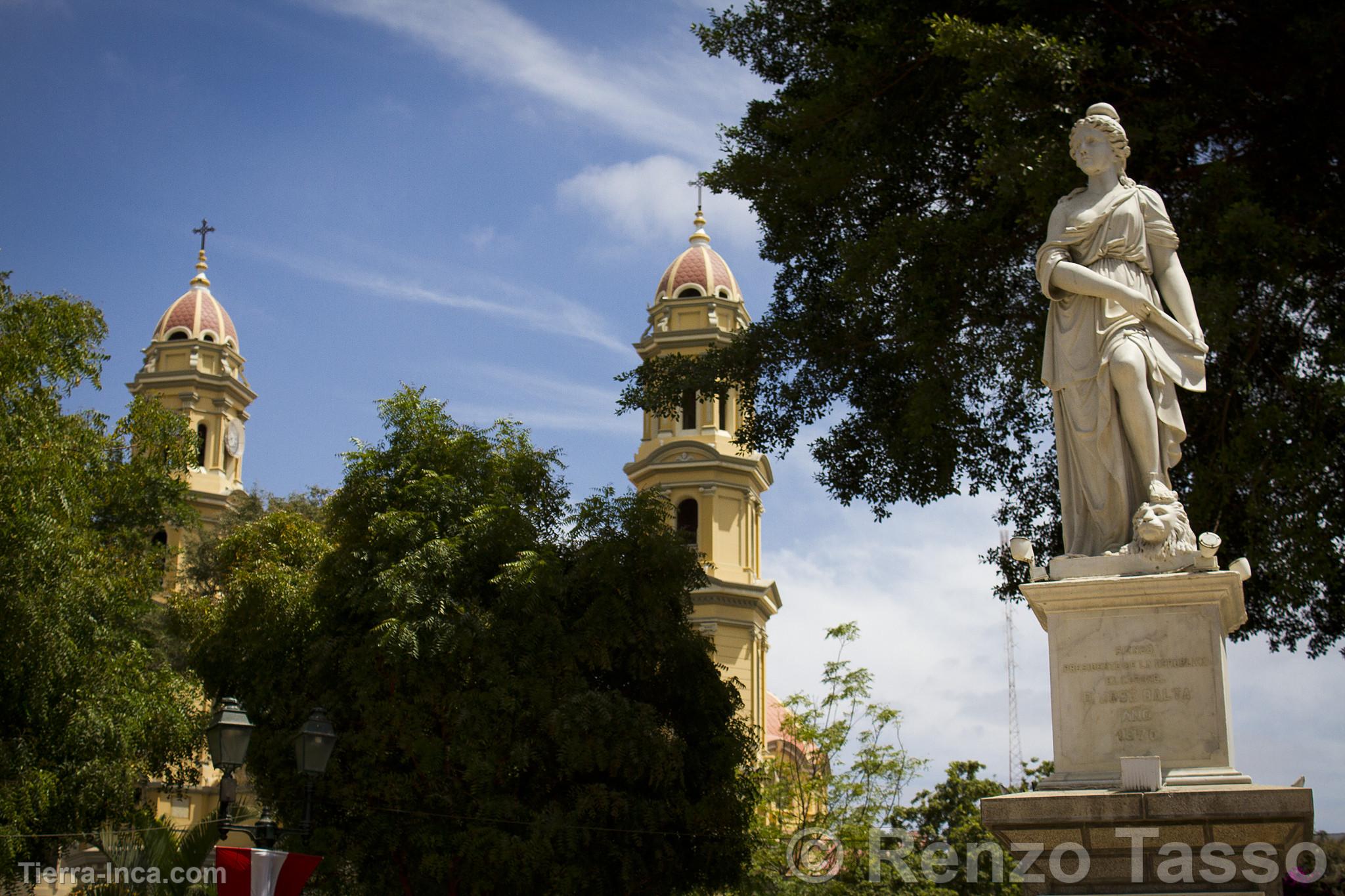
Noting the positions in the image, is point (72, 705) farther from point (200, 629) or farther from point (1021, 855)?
point (1021, 855)

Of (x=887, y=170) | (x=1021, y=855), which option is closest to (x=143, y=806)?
(x=887, y=170)

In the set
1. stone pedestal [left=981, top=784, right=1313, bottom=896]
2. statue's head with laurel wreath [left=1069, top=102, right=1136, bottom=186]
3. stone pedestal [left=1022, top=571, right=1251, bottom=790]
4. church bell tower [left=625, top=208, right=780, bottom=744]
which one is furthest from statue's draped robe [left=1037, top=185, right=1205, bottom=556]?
church bell tower [left=625, top=208, right=780, bottom=744]

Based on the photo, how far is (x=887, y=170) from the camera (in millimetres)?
17578

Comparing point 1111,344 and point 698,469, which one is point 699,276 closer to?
point 698,469

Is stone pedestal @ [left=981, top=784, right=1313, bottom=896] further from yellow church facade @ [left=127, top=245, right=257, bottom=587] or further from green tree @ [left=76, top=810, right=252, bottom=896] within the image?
yellow church facade @ [left=127, top=245, right=257, bottom=587]

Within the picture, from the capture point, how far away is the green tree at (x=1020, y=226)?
1490cm

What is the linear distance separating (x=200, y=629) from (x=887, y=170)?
53.9ft

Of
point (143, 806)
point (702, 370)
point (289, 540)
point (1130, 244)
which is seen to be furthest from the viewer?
point (289, 540)

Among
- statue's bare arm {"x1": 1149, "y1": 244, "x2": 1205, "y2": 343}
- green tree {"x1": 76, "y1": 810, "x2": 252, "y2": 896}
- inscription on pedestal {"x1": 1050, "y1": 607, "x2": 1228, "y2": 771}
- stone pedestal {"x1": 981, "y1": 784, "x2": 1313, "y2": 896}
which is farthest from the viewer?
green tree {"x1": 76, "y1": 810, "x2": 252, "y2": 896}

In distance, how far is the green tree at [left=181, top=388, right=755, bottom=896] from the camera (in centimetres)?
1970

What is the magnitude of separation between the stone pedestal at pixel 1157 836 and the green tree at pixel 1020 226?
7.72m

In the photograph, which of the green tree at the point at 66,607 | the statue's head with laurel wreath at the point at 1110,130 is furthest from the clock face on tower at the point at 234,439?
the statue's head with laurel wreath at the point at 1110,130

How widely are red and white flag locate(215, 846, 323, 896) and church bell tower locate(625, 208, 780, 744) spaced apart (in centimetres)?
3113

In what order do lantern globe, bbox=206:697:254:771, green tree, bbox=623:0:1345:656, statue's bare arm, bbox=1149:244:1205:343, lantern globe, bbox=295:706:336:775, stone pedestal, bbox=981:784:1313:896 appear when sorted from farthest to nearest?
green tree, bbox=623:0:1345:656 → lantern globe, bbox=295:706:336:775 → lantern globe, bbox=206:697:254:771 → statue's bare arm, bbox=1149:244:1205:343 → stone pedestal, bbox=981:784:1313:896
